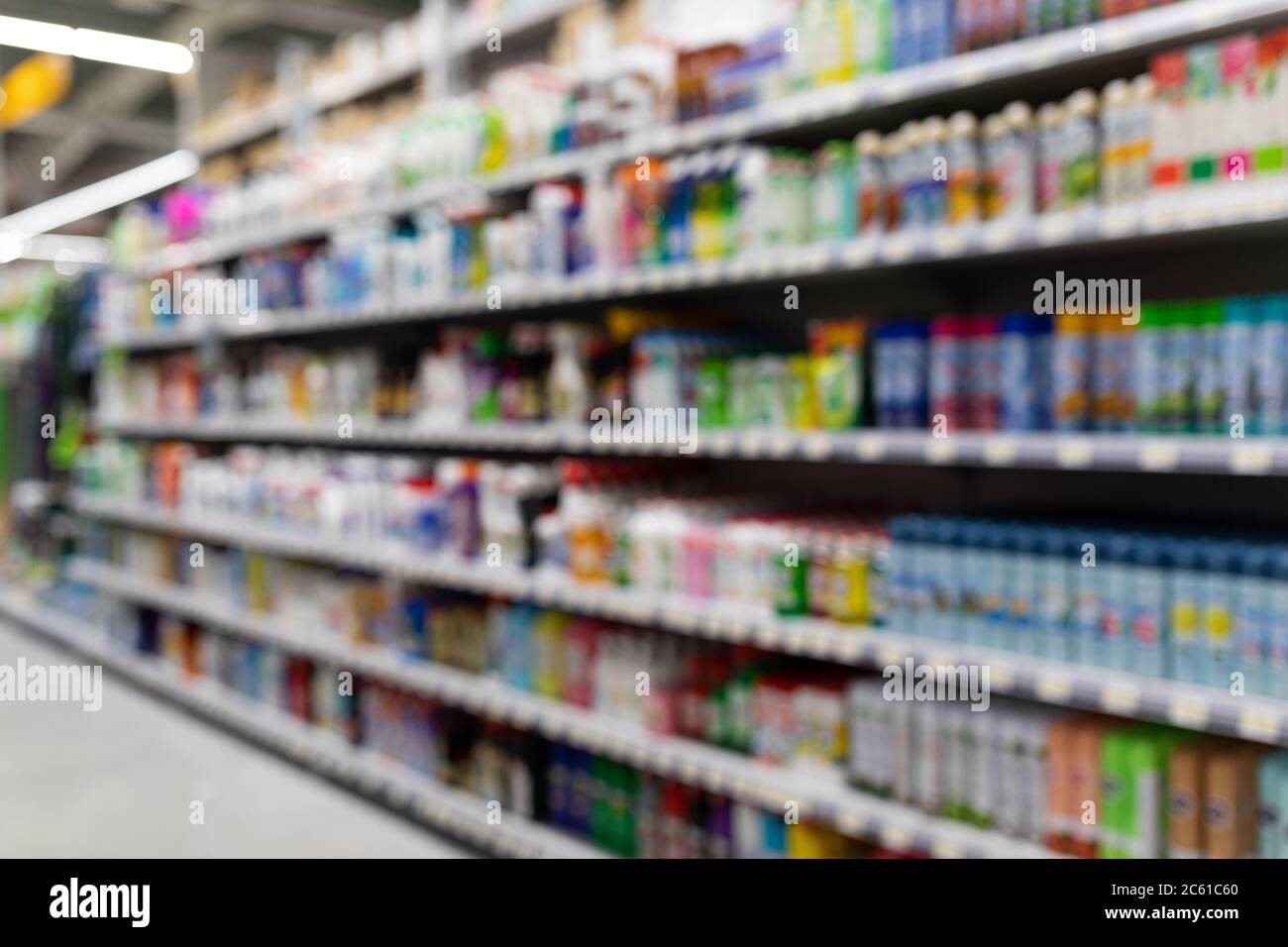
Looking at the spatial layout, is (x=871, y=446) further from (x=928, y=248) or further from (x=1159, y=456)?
(x=1159, y=456)

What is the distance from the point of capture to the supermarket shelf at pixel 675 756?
2.65 meters

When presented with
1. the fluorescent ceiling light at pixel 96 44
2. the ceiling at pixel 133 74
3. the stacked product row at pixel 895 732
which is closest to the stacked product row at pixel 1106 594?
the stacked product row at pixel 895 732

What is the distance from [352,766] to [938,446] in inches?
112

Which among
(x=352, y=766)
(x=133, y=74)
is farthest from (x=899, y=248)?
(x=133, y=74)

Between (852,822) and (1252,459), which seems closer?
(1252,459)

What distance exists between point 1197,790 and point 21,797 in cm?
418

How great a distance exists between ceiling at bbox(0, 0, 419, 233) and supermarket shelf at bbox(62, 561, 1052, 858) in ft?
12.4

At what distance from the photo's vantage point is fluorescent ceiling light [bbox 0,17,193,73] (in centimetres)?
638

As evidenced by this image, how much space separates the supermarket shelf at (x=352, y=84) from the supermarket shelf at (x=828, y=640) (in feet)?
6.34

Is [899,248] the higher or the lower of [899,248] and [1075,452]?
the higher

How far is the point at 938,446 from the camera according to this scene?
2641 millimetres

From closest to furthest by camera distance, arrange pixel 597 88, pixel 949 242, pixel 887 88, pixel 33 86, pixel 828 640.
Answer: pixel 949 242 → pixel 887 88 → pixel 828 640 → pixel 597 88 → pixel 33 86

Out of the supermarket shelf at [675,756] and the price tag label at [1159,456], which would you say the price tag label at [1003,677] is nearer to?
the supermarket shelf at [675,756]
